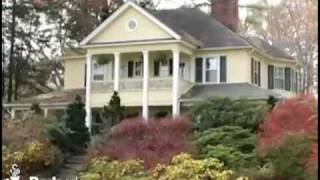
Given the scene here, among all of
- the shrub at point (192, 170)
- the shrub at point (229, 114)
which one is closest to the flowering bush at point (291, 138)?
the shrub at point (192, 170)

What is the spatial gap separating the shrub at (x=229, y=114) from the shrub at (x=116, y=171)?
4114mm

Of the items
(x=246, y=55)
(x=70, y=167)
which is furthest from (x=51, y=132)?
(x=246, y=55)

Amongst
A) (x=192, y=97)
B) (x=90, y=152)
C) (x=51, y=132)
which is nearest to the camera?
(x=90, y=152)

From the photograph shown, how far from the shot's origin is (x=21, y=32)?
Answer: 33.7 meters

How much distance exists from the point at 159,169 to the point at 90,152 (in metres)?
3.46

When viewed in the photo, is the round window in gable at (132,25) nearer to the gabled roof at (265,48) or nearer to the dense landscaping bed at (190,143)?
the dense landscaping bed at (190,143)

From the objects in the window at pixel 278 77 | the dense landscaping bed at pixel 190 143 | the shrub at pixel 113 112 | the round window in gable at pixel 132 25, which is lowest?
the dense landscaping bed at pixel 190 143

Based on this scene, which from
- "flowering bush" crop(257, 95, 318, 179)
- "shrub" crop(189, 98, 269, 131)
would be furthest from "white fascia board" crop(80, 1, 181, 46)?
"flowering bush" crop(257, 95, 318, 179)

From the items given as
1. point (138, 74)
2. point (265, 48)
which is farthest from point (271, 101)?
point (265, 48)

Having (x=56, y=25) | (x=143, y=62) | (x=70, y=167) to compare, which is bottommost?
(x=70, y=167)

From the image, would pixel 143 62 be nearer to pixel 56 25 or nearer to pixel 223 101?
pixel 223 101

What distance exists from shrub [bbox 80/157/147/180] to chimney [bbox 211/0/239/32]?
1269 cm

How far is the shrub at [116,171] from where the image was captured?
17.0 metres

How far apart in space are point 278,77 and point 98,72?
26.3 feet
